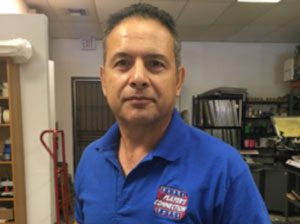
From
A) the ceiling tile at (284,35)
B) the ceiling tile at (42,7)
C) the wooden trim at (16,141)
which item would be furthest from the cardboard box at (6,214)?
the ceiling tile at (284,35)

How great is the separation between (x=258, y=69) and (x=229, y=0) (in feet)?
7.45

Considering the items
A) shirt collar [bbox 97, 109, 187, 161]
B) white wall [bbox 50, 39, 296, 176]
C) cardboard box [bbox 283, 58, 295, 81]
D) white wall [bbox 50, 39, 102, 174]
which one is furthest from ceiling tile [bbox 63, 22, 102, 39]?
shirt collar [bbox 97, 109, 187, 161]

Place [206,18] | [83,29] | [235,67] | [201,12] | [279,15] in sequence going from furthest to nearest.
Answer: [235,67], [83,29], [206,18], [279,15], [201,12]

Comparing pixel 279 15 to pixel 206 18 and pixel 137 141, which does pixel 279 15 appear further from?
pixel 137 141

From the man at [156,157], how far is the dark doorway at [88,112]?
13.4ft

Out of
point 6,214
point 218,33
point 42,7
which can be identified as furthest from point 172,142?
point 218,33

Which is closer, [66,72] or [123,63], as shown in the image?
[123,63]

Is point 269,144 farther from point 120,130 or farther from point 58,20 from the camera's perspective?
point 120,130

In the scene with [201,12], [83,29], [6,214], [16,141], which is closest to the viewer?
[16,141]

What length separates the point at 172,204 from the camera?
28.9 inches

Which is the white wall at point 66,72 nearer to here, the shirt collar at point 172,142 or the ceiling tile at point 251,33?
the ceiling tile at point 251,33

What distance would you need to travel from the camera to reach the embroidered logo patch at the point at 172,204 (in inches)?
28.7

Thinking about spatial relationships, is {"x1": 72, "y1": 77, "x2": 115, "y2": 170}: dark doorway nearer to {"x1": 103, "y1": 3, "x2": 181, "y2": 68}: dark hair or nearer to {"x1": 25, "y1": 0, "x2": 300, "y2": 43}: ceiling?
{"x1": 25, "y1": 0, "x2": 300, "y2": 43}: ceiling

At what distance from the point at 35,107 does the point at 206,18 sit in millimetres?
2311
